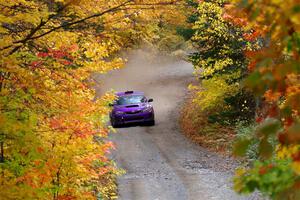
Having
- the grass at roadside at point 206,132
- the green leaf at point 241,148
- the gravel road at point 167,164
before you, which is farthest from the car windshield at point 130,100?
the green leaf at point 241,148

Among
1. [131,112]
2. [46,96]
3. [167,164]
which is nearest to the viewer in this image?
[46,96]

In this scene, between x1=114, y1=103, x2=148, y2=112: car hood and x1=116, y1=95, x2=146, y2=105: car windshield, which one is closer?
x1=114, y1=103, x2=148, y2=112: car hood

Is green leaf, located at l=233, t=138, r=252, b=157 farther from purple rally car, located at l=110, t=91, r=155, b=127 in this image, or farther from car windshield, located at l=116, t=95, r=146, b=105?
car windshield, located at l=116, t=95, r=146, b=105

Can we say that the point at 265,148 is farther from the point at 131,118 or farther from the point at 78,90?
the point at 131,118

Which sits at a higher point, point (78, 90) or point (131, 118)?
point (78, 90)

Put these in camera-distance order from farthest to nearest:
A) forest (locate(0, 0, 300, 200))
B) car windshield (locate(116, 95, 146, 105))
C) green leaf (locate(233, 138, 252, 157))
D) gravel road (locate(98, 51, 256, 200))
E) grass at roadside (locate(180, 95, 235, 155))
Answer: car windshield (locate(116, 95, 146, 105)), grass at roadside (locate(180, 95, 235, 155)), gravel road (locate(98, 51, 256, 200)), green leaf (locate(233, 138, 252, 157)), forest (locate(0, 0, 300, 200))

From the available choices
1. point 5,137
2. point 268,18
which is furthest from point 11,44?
point 268,18

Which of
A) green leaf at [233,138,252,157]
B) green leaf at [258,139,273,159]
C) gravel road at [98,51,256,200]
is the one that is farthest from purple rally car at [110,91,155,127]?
green leaf at [233,138,252,157]

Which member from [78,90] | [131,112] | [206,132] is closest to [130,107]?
[131,112]

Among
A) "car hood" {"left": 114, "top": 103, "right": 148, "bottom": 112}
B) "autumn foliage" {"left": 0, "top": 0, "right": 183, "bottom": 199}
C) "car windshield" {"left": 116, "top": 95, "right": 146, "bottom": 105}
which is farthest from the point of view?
"car windshield" {"left": 116, "top": 95, "right": 146, "bottom": 105}

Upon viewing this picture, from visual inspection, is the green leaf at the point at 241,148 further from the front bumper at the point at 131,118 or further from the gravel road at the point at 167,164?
the front bumper at the point at 131,118

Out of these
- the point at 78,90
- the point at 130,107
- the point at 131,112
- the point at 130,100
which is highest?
the point at 78,90

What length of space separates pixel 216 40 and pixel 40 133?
12810 millimetres

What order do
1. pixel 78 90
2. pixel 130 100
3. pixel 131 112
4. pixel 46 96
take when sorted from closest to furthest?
pixel 46 96 → pixel 78 90 → pixel 131 112 → pixel 130 100
